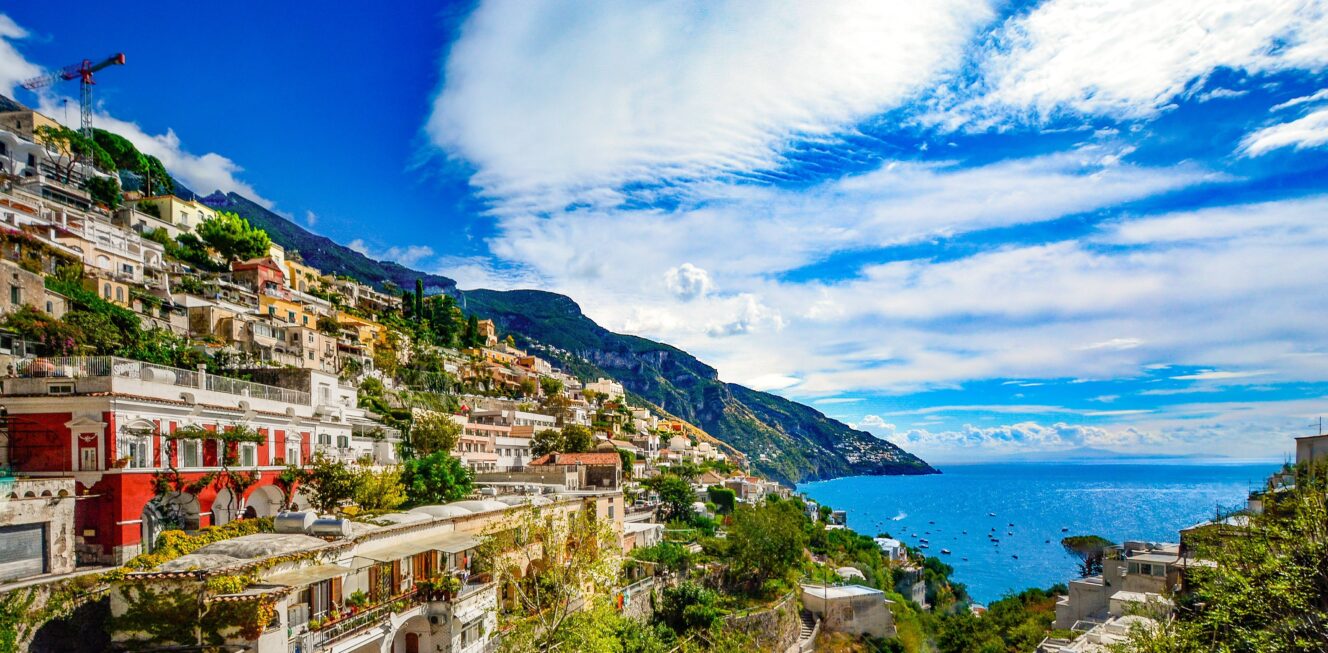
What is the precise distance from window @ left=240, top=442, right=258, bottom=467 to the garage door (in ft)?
20.4

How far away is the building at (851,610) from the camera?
39031 mm

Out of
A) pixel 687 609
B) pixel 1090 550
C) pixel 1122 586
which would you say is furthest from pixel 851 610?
pixel 1090 550

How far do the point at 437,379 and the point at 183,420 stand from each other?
1630 inches

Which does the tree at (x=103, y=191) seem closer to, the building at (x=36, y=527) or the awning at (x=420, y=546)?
the awning at (x=420, y=546)

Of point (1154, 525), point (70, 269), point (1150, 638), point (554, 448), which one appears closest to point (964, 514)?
point (1154, 525)

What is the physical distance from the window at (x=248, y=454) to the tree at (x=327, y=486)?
6.08ft

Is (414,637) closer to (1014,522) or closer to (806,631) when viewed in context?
(806,631)

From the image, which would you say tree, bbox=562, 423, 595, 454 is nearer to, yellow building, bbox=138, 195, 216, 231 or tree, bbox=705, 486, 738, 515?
tree, bbox=705, 486, 738, 515

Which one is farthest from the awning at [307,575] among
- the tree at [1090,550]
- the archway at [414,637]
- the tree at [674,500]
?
the tree at [1090,550]

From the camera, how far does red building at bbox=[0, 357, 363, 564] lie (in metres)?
15.2

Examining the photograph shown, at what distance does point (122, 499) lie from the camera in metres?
15.4

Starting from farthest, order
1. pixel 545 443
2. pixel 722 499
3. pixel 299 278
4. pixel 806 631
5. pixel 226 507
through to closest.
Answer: pixel 299 278 < pixel 722 499 < pixel 545 443 < pixel 806 631 < pixel 226 507

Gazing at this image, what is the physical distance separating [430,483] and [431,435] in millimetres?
10170

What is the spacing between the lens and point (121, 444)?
1561cm
